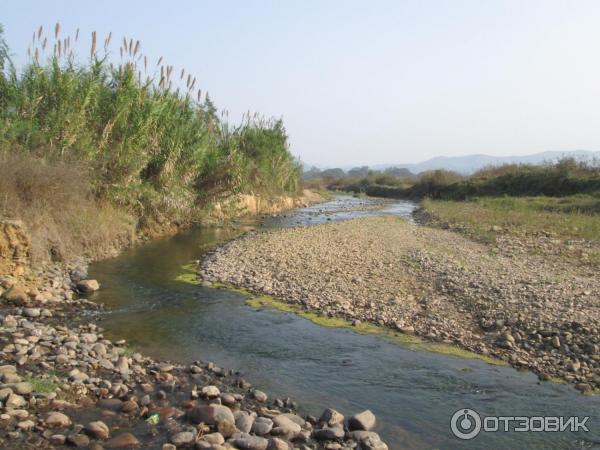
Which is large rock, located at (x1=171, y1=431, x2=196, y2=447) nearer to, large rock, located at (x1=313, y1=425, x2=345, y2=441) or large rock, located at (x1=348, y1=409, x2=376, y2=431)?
large rock, located at (x1=313, y1=425, x2=345, y2=441)

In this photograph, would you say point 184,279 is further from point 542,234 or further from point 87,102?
point 542,234

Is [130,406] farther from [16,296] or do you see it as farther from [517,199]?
[517,199]

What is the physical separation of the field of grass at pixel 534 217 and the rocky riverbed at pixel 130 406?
49.8ft

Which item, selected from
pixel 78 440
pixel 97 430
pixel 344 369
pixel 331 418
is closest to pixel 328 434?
pixel 331 418

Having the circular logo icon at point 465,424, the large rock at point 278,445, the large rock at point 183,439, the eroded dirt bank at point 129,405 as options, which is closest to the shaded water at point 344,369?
the circular logo icon at point 465,424

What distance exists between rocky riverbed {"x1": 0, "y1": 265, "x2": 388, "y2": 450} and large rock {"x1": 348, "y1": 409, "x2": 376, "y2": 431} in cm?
1

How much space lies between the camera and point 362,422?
5590 mm

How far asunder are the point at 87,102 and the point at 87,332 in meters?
8.77

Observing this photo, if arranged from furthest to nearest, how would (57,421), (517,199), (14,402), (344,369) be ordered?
(517,199) < (344,369) < (14,402) < (57,421)

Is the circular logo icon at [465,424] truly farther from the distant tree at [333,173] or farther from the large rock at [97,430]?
the distant tree at [333,173]

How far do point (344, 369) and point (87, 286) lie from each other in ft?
20.7

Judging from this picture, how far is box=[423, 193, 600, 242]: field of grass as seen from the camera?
67.6ft

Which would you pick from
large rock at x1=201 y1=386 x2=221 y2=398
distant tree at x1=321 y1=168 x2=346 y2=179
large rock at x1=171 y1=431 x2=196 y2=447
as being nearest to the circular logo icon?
large rock at x1=201 y1=386 x2=221 y2=398

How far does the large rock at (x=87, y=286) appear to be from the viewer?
10.7 m
